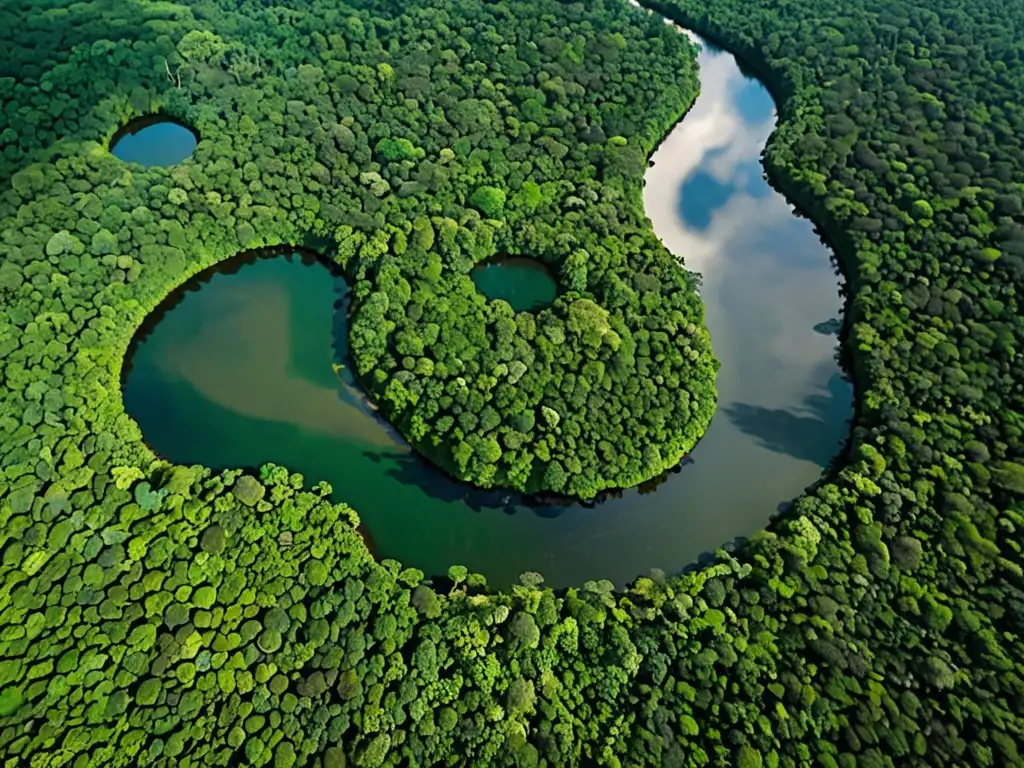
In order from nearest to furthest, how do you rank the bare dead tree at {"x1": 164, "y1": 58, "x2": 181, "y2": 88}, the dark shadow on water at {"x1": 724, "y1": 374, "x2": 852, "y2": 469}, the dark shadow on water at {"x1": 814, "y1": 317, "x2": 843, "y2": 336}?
the dark shadow on water at {"x1": 724, "y1": 374, "x2": 852, "y2": 469} → the dark shadow on water at {"x1": 814, "y1": 317, "x2": 843, "y2": 336} → the bare dead tree at {"x1": 164, "y1": 58, "x2": 181, "y2": 88}

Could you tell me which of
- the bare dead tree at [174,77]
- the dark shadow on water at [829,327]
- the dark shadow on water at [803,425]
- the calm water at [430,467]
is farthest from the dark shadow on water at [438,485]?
the bare dead tree at [174,77]

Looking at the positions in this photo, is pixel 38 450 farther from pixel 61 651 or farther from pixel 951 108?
pixel 951 108

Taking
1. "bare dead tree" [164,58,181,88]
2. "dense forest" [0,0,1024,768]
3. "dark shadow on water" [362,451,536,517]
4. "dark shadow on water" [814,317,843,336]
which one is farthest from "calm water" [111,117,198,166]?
"dark shadow on water" [814,317,843,336]

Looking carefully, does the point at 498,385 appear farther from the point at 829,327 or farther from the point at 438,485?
the point at 829,327

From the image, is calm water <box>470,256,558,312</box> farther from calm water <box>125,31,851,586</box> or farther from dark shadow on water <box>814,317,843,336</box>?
dark shadow on water <box>814,317,843,336</box>

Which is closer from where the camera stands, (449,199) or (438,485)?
(438,485)

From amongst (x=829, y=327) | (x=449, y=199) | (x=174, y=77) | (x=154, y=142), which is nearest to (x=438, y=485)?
(x=449, y=199)

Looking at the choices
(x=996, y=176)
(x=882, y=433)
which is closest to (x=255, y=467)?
(x=882, y=433)

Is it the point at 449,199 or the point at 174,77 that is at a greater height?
the point at 449,199
